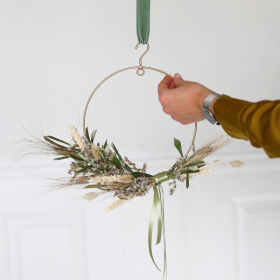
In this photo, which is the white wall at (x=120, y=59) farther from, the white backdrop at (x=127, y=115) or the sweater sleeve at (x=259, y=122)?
the sweater sleeve at (x=259, y=122)

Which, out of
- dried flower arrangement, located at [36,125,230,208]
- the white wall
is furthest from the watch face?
the white wall

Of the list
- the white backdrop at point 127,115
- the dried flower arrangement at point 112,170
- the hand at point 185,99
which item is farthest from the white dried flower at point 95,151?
the white backdrop at point 127,115

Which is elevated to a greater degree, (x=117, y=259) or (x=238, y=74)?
(x=238, y=74)

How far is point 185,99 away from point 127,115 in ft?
1.90

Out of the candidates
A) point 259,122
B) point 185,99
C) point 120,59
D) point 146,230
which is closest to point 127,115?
point 120,59

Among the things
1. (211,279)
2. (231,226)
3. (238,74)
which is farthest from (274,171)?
(211,279)

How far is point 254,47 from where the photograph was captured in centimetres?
142

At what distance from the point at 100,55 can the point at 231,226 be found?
2.79 ft

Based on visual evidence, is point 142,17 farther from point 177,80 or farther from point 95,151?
point 95,151

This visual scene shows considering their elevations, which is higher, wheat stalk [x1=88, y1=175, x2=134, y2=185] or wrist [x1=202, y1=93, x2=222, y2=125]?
wrist [x1=202, y1=93, x2=222, y2=125]

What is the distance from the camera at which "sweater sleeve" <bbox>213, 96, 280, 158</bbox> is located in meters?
0.65

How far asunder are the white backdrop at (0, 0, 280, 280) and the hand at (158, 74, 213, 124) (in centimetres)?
50

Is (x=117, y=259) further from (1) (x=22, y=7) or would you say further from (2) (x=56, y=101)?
(1) (x=22, y=7)

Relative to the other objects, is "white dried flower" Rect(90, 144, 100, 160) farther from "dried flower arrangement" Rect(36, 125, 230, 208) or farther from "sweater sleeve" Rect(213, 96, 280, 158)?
"sweater sleeve" Rect(213, 96, 280, 158)
